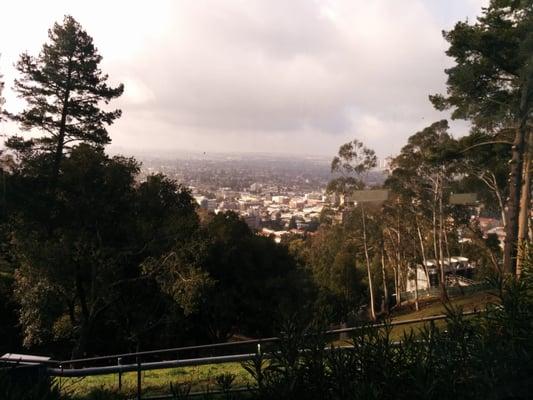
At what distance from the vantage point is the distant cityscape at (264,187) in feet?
132

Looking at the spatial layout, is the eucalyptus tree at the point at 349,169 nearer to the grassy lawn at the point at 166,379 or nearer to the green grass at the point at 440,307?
the green grass at the point at 440,307

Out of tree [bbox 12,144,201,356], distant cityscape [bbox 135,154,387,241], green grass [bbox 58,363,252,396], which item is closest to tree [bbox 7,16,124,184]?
tree [bbox 12,144,201,356]

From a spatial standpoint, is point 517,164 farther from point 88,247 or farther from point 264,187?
point 264,187

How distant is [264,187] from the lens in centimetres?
5306

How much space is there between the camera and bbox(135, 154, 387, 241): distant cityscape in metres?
40.1

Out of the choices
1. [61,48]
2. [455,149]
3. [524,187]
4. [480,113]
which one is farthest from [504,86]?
[61,48]

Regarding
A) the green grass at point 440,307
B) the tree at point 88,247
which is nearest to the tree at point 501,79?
the green grass at point 440,307

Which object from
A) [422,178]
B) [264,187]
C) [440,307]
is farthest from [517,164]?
[264,187]

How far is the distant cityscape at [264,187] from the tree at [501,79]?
24.1 metres

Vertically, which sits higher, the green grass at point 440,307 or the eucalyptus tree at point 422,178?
the eucalyptus tree at point 422,178

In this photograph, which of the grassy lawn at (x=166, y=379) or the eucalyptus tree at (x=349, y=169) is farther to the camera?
the eucalyptus tree at (x=349, y=169)

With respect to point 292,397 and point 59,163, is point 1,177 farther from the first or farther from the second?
point 292,397

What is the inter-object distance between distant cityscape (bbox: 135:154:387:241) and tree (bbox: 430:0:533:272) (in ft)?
79.1

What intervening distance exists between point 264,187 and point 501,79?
41743 mm
